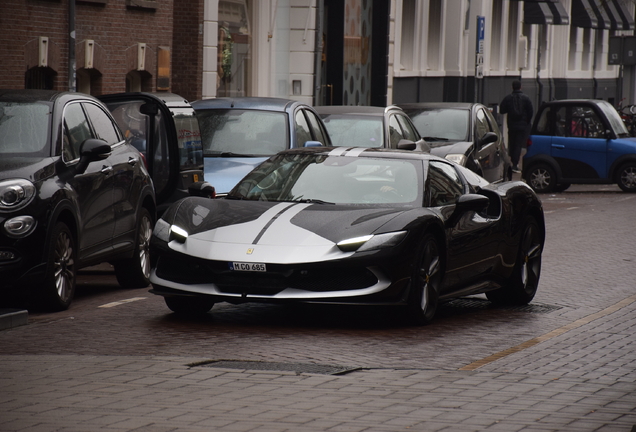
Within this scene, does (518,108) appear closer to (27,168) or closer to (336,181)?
(336,181)

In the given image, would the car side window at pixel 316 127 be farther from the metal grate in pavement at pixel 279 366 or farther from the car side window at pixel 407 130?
the metal grate in pavement at pixel 279 366

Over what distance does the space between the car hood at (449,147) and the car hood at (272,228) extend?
10.4m

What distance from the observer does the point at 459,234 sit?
1018 centimetres

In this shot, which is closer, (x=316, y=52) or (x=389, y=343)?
(x=389, y=343)

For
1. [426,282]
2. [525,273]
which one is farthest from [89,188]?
[525,273]

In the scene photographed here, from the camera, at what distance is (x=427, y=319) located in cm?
976

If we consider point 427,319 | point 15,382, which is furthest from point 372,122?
point 15,382

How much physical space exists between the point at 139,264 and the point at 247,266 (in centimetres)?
314

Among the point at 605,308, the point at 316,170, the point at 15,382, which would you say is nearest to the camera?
the point at 15,382

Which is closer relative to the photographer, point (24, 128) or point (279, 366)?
point (279, 366)

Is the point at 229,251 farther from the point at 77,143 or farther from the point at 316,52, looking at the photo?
the point at 316,52

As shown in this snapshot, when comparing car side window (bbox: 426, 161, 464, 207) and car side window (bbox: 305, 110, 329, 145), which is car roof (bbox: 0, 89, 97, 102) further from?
car side window (bbox: 305, 110, 329, 145)

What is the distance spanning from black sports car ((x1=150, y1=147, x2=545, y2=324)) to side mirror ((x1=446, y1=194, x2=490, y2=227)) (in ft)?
0.03

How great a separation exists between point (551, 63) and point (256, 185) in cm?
3992
